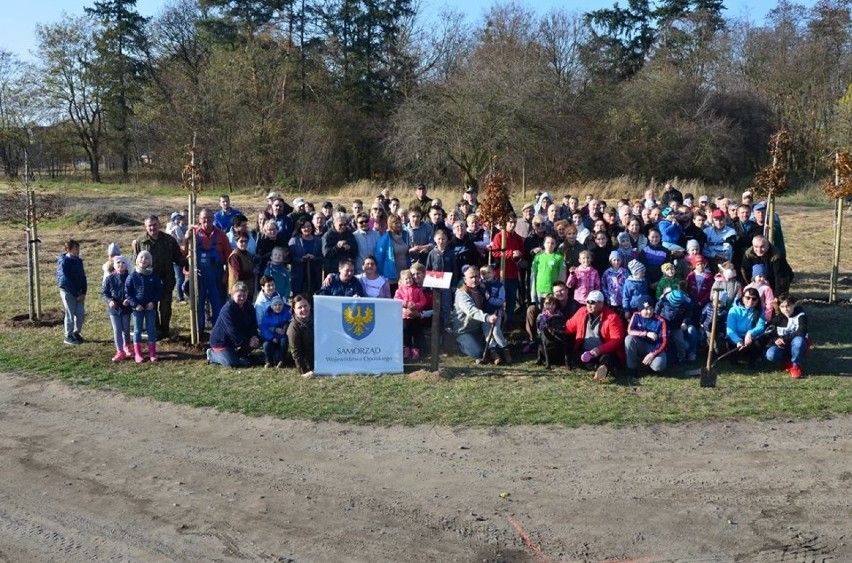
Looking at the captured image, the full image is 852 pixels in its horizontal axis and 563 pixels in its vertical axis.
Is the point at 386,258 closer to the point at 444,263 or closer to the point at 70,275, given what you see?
the point at 444,263

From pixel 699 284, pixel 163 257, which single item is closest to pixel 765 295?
pixel 699 284

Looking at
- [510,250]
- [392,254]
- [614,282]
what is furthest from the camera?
[510,250]

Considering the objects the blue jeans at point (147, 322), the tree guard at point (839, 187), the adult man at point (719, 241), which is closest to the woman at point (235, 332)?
the blue jeans at point (147, 322)

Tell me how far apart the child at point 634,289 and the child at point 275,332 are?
4586 mm

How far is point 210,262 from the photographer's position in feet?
41.0

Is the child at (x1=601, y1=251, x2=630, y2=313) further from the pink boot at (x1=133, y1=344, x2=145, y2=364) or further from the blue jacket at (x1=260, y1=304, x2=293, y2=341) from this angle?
the pink boot at (x1=133, y1=344, x2=145, y2=364)

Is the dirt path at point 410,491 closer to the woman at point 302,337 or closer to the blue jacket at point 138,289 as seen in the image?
the woman at point 302,337

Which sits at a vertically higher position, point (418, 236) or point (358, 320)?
point (418, 236)

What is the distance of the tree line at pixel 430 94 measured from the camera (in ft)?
129

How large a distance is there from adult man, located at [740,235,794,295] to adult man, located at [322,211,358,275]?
19.7 ft

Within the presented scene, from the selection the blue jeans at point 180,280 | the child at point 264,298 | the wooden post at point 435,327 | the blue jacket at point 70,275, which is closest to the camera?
the wooden post at point 435,327

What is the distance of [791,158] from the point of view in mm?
43250

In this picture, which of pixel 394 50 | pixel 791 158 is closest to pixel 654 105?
pixel 791 158

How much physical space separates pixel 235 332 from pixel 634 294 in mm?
5429
